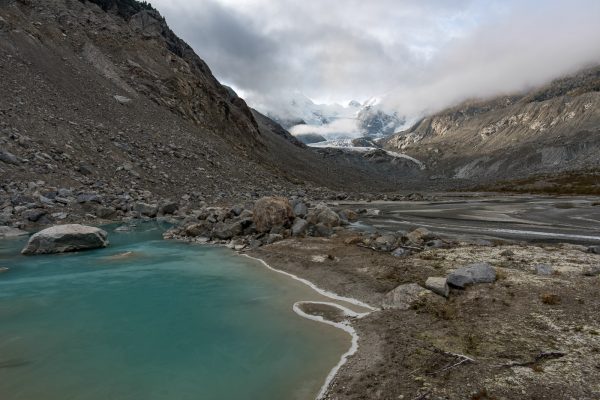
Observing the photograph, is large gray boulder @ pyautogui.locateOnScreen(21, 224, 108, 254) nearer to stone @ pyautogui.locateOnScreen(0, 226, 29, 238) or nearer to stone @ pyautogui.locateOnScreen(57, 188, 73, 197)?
stone @ pyautogui.locateOnScreen(0, 226, 29, 238)

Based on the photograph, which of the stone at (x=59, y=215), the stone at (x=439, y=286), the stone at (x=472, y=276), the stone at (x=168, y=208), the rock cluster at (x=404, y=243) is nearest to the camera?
the stone at (x=439, y=286)

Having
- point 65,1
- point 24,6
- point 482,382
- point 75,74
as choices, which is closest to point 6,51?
point 75,74

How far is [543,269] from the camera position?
17766 mm

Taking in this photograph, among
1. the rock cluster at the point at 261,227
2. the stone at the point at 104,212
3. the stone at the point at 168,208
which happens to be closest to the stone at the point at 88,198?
the stone at the point at 104,212

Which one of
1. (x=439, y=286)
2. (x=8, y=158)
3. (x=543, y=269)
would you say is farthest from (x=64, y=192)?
(x=543, y=269)

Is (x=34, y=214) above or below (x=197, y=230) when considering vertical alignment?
above

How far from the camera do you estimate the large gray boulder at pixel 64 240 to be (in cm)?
2623

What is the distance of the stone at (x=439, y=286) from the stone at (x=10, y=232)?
31.9 metres

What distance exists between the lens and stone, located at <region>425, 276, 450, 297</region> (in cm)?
1507

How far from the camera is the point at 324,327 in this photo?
13.7m

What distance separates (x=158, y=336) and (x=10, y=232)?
87.9ft

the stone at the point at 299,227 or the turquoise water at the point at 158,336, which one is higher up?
the stone at the point at 299,227

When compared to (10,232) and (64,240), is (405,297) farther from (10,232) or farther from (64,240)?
(10,232)

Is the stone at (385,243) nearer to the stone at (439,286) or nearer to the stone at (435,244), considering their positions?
the stone at (435,244)
